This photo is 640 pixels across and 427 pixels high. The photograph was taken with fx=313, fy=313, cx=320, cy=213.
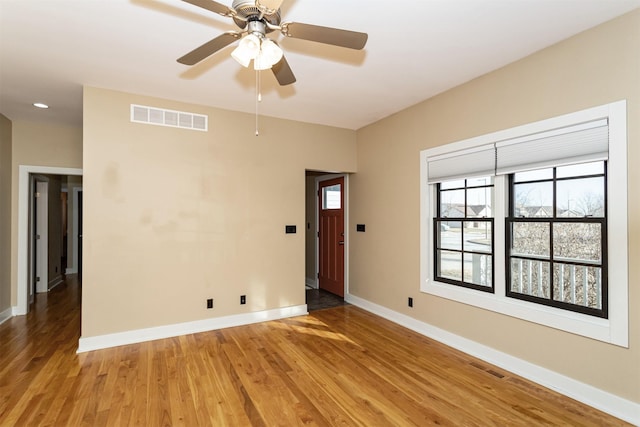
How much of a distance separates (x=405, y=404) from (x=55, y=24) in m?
3.86

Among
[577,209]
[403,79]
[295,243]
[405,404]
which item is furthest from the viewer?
[295,243]

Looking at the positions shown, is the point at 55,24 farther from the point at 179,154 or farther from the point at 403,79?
the point at 403,79

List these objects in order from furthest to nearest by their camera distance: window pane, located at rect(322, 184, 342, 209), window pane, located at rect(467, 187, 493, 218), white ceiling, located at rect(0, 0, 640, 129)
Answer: window pane, located at rect(322, 184, 342, 209), window pane, located at rect(467, 187, 493, 218), white ceiling, located at rect(0, 0, 640, 129)

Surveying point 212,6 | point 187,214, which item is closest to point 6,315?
point 187,214

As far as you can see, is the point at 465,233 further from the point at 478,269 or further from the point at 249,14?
the point at 249,14

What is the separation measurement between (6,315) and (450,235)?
6007 millimetres

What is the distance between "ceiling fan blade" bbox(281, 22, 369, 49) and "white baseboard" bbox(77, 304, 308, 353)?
346 centimetres

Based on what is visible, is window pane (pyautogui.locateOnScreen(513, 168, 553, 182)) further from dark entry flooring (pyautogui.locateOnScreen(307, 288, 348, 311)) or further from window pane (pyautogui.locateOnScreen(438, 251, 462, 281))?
dark entry flooring (pyautogui.locateOnScreen(307, 288, 348, 311))

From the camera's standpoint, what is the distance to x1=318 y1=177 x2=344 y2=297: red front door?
547 cm

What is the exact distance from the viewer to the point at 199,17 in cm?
225

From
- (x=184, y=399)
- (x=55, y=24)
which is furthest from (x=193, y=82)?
(x=184, y=399)

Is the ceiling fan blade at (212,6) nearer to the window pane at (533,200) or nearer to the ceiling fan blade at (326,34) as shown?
the ceiling fan blade at (326,34)

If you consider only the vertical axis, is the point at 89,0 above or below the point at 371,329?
above


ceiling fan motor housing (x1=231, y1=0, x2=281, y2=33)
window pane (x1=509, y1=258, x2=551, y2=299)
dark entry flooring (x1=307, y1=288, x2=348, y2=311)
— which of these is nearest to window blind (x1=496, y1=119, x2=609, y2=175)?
window pane (x1=509, y1=258, x2=551, y2=299)
